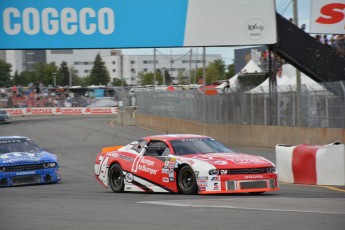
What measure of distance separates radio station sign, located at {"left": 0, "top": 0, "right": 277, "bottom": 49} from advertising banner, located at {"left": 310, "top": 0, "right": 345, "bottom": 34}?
1.40m

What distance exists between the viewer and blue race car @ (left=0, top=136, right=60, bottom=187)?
54.2 ft

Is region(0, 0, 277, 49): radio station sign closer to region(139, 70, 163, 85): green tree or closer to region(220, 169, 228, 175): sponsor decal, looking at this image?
region(220, 169, 228, 175): sponsor decal

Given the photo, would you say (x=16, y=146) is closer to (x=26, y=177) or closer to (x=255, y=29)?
(x=26, y=177)

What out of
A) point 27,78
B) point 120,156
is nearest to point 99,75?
point 27,78

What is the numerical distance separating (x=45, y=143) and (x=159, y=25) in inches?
519

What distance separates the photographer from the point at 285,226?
8.00 meters

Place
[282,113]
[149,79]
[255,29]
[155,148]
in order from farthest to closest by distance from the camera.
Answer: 1. [149,79]
2. [282,113]
3. [255,29]
4. [155,148]

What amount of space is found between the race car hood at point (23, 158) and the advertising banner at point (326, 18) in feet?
36.8

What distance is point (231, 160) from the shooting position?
12.4 m

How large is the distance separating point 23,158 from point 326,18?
12.5 metres

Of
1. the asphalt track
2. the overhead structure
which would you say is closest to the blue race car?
the asphalt track

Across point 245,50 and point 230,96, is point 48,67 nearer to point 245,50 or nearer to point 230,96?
point 245,50

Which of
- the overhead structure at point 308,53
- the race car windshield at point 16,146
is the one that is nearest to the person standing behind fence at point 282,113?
the overhead structure at point 308,53

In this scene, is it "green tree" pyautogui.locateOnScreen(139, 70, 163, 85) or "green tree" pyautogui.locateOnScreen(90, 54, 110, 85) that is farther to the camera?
"green tree" pyautogui.locateOnScreen(90, 54, 110, 85)
